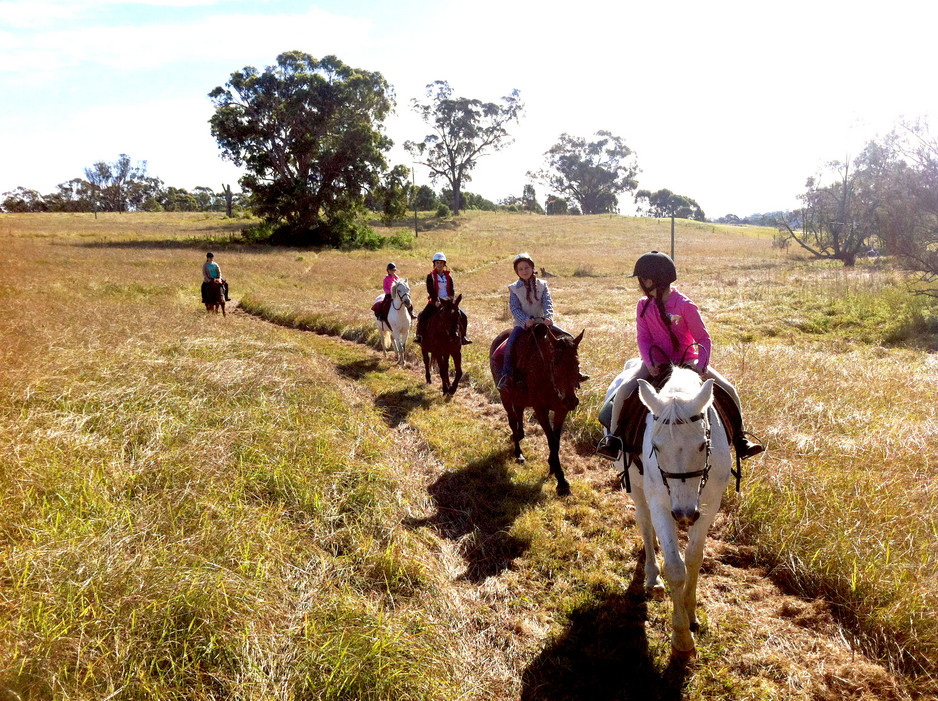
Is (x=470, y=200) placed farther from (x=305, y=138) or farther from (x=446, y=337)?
(x=446, y=337)

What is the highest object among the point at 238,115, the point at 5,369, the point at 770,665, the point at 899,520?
the point at 238,115

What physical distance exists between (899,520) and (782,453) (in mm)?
1451

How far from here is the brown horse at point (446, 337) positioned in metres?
9.66

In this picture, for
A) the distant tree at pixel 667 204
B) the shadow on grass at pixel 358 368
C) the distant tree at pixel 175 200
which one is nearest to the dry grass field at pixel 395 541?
the shadow on grass at pixel 358 368

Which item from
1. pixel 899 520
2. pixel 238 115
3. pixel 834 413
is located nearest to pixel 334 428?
pixel 899 520

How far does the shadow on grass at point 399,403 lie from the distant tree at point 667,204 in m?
123

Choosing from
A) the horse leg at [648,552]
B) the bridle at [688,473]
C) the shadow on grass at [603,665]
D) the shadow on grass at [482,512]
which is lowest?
the shadow on grass at [603,665]

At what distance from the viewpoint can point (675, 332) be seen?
4.17 m

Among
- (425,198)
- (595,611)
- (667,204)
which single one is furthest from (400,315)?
(667,204)

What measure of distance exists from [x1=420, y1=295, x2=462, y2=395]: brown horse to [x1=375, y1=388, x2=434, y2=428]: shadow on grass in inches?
23.6

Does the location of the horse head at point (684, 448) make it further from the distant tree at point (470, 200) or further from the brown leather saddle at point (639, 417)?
the distant tree at point (470, 200)

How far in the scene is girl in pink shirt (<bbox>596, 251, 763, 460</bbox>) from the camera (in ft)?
13.3

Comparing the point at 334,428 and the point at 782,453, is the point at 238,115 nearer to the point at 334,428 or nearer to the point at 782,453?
the point at 334,428

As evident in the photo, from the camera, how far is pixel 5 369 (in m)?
5.40
